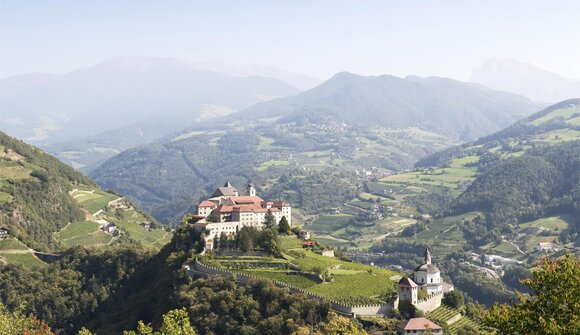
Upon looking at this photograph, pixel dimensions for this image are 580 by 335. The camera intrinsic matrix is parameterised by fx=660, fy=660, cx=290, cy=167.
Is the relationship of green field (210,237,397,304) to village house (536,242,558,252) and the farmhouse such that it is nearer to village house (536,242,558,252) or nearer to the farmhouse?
the farmhouse

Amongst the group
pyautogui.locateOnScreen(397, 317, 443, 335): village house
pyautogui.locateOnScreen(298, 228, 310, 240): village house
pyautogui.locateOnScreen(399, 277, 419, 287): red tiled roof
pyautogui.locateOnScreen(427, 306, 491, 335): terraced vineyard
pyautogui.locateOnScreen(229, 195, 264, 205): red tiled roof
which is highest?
pyautogui.locateOnScreen(229, 195, 264, 205): red tiled roof

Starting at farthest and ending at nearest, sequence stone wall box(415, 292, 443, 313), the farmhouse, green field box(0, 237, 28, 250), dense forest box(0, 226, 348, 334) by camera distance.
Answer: green field box(0, 237, 28, 250) → stone wall box(415, 292, 443, 313) → the farmhouse → dense forest box(0, 226, 348, 334)

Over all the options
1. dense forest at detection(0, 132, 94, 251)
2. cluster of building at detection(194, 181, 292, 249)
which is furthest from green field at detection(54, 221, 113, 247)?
cluster of building at detection(194, 181, 292, 249)

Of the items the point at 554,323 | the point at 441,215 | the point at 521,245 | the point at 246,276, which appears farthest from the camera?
A: the point at 441,215

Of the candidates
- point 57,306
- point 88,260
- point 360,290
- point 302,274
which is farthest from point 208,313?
point 88,260

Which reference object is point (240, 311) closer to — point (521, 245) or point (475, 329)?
point (475, 329)

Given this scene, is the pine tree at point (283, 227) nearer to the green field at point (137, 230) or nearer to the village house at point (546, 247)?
the green field at point (137, 230)

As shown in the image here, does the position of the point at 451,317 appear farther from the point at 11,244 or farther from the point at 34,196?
the point at 34,196
